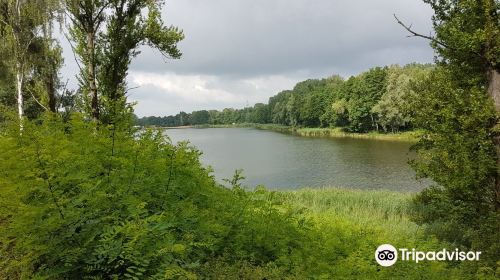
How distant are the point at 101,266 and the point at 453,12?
38.0ft

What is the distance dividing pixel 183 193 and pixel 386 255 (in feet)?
13.7

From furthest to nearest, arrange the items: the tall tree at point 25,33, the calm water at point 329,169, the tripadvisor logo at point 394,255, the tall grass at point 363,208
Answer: the calm water at point 329,169, the tall tree at point 25,33, the tall grass at point 363,208, the tripadvisor logo at point 394,255

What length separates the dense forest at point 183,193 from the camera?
4.10 metres

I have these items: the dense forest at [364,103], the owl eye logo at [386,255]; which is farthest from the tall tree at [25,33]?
the dense forest at [364,103]

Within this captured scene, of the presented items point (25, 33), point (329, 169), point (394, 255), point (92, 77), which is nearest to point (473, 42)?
point (394, 255)

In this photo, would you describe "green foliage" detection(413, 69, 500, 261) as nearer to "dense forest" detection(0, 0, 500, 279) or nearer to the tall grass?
"dense forest" detection(0, 0, 500, 279)

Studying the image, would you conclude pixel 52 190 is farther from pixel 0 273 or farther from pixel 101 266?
pixel 0 273

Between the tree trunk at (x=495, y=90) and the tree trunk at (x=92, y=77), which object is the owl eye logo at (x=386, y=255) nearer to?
the tree trunk at (x=495, y=90)

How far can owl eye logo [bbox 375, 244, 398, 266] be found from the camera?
6.89m

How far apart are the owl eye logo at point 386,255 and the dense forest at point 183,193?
1.01ft

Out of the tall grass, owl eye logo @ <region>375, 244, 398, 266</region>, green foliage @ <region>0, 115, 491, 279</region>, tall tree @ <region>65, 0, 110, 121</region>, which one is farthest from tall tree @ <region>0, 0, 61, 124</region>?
owl eye logo @ <region>375, 244, 398, 266</region>

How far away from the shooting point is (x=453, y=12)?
1077 cm

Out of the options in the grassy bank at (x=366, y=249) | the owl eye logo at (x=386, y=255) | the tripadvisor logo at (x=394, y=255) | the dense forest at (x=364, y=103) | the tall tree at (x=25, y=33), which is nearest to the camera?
the grassy bank at (x=366, y=249)

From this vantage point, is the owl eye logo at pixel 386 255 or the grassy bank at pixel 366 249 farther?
the owl eye logo at pixel 386 255
